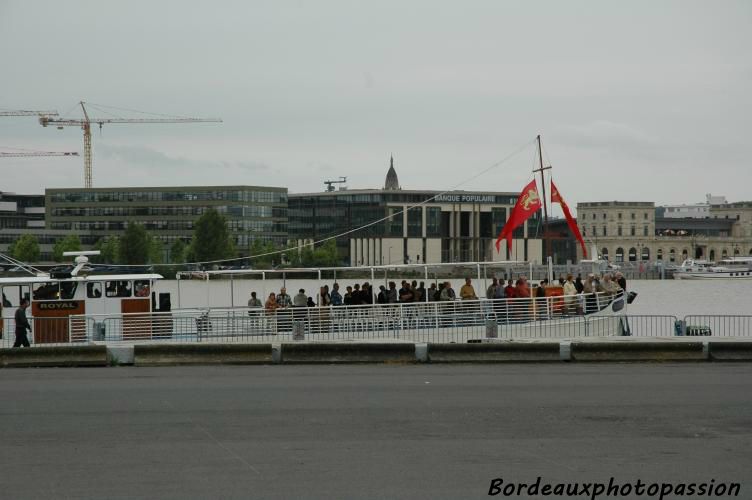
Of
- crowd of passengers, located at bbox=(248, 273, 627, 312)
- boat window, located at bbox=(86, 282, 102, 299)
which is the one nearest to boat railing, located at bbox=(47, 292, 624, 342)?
crowd of passengers, located at bbox=(248, 273, 627, 312)

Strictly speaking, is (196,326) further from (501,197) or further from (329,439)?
(501,197)

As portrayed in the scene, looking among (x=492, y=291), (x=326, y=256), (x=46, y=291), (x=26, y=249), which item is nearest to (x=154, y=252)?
(x=26, y=249)

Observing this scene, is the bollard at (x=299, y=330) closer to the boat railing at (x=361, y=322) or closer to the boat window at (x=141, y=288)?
the boat railing at (x=361, y=322)

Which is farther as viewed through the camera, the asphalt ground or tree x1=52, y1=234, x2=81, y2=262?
tree x1=52, y1=234, x2=81, y2=262

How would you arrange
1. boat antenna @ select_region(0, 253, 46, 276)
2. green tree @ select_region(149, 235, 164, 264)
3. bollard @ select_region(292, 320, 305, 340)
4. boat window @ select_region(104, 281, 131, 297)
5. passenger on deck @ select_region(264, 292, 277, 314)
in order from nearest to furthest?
bollard @ select_region(292, 320, 305, 340) → passenger on deck @ select_region(264, 292, 277, 314) → boat window @ select_region(104, 281, 131, 297) → boat antenna @ select_region(0, 253, 46, 276) → green tree @ select_region(149, 235, 164, 264)

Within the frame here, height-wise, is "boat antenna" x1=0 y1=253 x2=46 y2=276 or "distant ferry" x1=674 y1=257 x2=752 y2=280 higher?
"boat antenna" x1=0 y1=253 x2=46 y2=276

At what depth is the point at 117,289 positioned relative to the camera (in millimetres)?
31344

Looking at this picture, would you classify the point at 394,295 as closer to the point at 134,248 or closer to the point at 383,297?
the point at 383,297

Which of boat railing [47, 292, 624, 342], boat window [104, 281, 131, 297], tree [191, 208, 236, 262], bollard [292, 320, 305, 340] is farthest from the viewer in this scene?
tree [191, 208, 236, 262]

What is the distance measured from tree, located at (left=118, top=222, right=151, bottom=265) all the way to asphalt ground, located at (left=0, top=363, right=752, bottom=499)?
362ft

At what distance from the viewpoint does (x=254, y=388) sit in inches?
737

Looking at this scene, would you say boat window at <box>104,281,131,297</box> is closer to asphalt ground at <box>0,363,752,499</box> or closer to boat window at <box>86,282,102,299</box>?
boat window at <box>86,282,102,299</box>

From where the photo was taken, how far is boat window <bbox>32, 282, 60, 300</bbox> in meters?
31.0

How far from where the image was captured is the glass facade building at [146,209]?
Answer: 154 meters
